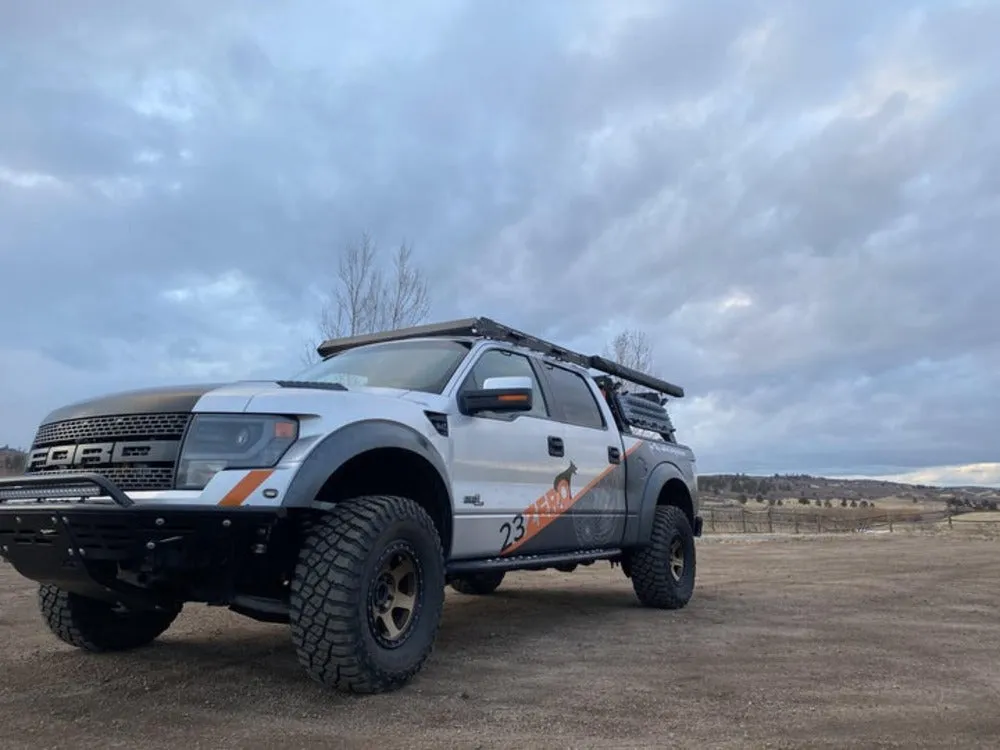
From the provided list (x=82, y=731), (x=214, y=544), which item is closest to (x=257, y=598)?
(x=214, y=544)

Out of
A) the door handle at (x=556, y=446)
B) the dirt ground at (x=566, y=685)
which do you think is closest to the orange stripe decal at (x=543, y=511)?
the door handle at (x=556, y=446)

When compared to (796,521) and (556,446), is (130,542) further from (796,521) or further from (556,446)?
(796,521)

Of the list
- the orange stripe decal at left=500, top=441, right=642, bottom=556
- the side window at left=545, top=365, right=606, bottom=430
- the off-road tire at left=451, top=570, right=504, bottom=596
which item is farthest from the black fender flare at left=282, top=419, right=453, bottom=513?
the off-road tire at left=451, top=570, right=504, bottom=596

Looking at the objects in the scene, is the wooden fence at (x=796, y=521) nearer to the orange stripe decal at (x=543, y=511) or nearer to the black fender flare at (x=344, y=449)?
the orange stripe decal at (x=543, y=511)

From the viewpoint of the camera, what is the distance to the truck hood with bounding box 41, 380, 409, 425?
12.9 ft

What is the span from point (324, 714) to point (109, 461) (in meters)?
1.52

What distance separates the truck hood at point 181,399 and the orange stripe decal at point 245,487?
1.12ft

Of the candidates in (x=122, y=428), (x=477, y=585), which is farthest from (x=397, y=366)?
(x=477, y=585)

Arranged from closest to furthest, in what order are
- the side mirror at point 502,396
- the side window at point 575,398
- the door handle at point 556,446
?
the side mirror at point 502,396 < the door handle at point 556,446 < the side window at point 575,398

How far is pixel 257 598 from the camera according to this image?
4.10m

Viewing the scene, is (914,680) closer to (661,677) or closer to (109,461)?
(661,677)

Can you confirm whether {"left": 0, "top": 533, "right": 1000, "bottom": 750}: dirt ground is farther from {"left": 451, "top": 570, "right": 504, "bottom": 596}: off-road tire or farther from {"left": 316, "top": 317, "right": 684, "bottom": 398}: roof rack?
{"left": 316, "top": 317, "right": 684, "bottom": 398}: roof rack

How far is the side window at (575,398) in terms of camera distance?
6570 millimetres

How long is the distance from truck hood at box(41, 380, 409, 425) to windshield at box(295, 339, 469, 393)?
0.99 m
